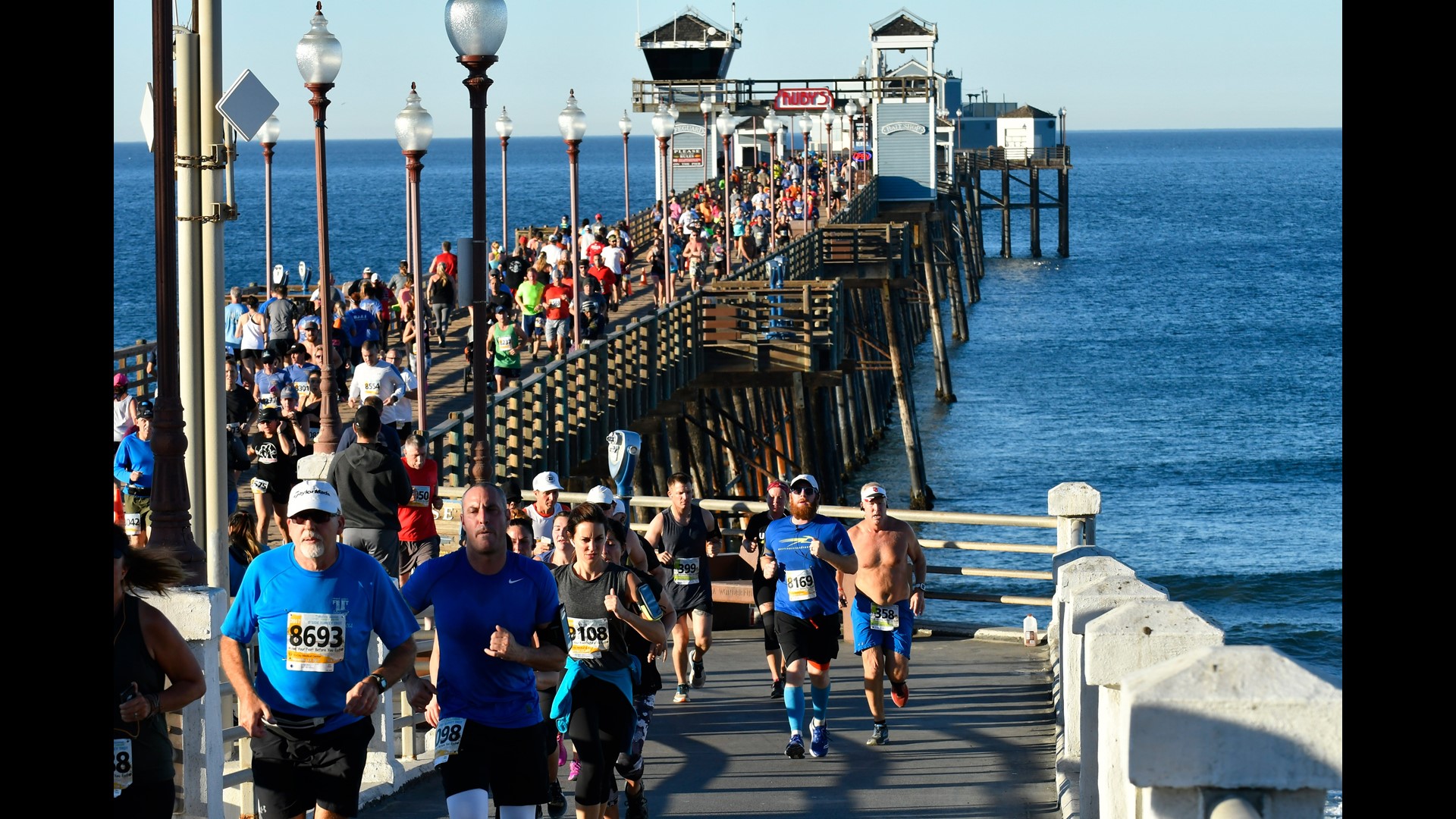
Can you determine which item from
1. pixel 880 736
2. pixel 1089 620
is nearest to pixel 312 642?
pixel 1089 620

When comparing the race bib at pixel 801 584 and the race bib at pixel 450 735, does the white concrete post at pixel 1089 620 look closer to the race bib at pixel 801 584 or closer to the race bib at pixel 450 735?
the race bib at pixel 450 735

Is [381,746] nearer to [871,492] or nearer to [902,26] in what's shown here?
[871,492]

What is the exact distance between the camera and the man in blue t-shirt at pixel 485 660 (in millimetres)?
6551

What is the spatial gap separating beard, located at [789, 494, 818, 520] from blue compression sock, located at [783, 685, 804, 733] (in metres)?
1.00

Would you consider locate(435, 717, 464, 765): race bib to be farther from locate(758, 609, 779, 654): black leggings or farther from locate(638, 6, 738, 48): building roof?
locate(638, 6, 738, 48): building roof

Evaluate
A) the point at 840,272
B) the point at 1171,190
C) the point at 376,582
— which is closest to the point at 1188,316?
the point at 840,272

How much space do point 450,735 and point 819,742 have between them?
134 inches

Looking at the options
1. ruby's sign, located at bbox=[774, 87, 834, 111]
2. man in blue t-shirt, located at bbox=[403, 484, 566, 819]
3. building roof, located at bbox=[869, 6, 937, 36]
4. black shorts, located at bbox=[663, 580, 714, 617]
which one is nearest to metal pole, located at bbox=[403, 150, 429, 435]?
black shorts, located at bbox=[663, 580, 714, 617]

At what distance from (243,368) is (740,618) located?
768 cm

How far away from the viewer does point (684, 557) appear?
11008 millimetres

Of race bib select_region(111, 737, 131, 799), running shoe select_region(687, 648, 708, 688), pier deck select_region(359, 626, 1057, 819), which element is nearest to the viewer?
race bib select_region(111, 737, 131, 799)

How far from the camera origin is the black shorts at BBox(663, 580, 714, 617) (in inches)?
428

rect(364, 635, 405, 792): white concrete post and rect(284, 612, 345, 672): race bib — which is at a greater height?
rect(284, 612, 345, 672): race bib

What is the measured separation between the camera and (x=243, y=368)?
18781mm
